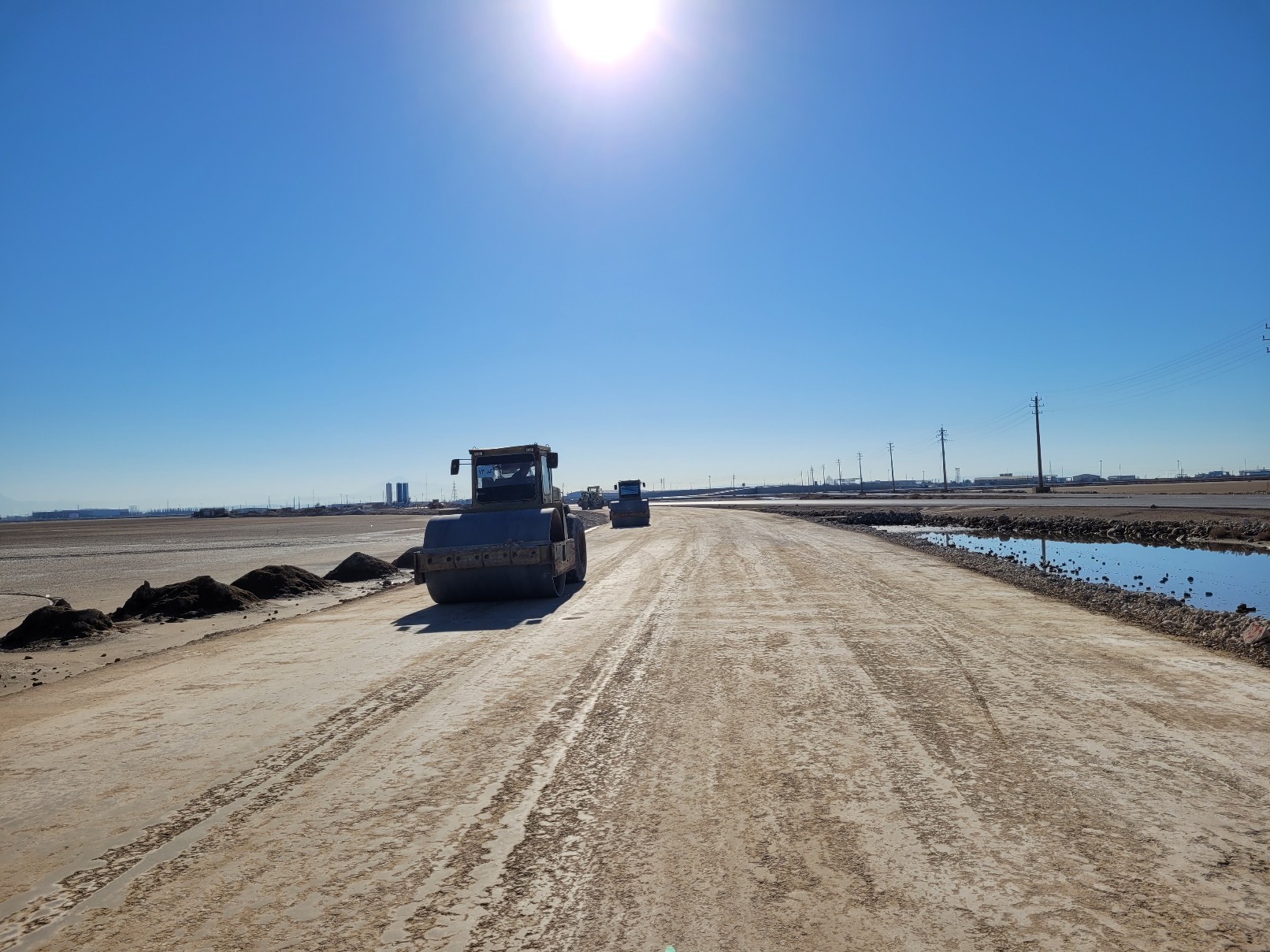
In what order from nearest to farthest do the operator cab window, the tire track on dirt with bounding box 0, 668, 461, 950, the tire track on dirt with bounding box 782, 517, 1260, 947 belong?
the tire track on dirt with bounding box 782, 517, 1260, 947
the tire track on dirt with bounding box 0, 668, 461, 950
the operator cab window

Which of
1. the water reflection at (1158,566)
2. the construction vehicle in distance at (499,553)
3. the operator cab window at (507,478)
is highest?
the operator cab window at (507,478)

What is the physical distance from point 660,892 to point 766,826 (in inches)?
35.7

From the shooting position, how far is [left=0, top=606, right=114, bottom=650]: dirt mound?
1291cm

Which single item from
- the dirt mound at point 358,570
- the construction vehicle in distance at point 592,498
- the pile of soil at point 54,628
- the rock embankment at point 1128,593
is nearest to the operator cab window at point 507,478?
the pile of soil at point 54,628

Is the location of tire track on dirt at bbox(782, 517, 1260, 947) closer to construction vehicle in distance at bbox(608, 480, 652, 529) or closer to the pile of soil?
the pile of soil

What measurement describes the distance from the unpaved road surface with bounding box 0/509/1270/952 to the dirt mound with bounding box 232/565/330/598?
862cm

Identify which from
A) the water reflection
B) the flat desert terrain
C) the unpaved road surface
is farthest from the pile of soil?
the water reflection

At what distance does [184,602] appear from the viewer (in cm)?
1566

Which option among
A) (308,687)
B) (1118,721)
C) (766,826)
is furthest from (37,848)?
(1118,721)

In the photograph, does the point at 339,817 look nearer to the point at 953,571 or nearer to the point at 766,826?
the point at 766,826

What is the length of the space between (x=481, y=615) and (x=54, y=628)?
23.9 ft

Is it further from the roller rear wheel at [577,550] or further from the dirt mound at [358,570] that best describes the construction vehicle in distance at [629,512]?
the roller rear wheel at [577,550]

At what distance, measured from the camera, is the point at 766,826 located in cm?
430

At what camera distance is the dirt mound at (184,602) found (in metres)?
15.5
